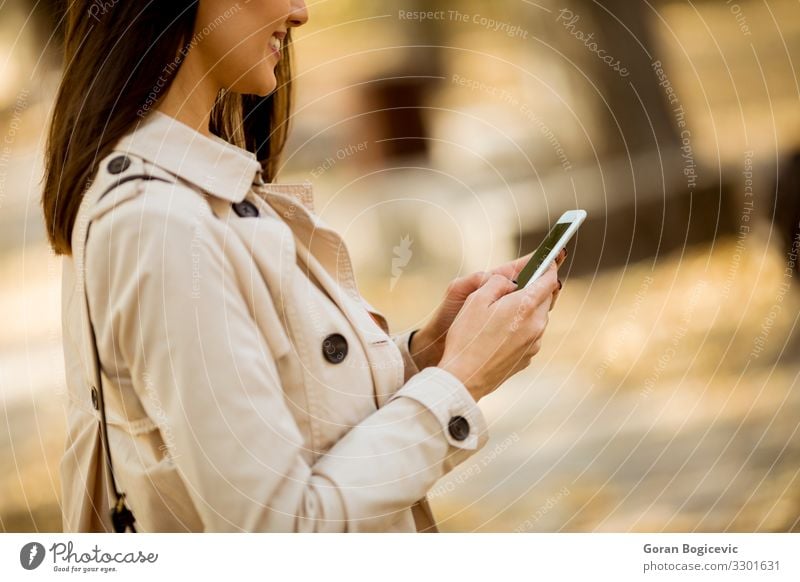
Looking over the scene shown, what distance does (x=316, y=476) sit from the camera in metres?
0.78

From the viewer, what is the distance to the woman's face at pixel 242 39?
0.82m

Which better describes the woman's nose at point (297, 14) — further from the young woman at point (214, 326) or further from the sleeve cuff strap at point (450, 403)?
the sleeve cuff strap at point (450, 403)

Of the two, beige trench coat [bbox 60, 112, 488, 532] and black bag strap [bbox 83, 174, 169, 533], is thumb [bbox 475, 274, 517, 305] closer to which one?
beige trench coat [bbox 60, 112, 488, 532]

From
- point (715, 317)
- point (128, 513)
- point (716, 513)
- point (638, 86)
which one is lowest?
point (716, 513)

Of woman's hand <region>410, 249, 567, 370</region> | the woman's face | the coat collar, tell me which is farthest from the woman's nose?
woman's hand <region>410, 249, 567, 370</region>

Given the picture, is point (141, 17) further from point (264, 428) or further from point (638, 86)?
point (638, 86)

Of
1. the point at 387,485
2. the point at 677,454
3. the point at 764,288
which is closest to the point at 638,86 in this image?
the point at 764,288

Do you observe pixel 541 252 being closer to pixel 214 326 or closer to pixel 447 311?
pixel 447 311

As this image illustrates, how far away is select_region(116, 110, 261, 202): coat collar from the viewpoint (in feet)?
2.56

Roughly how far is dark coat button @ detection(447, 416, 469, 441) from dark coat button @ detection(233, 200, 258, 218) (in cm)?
25

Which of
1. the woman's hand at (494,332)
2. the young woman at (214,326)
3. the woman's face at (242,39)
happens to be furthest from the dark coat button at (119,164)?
the woman's hand at (494,332)

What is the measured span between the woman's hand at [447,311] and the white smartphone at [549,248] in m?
0.01

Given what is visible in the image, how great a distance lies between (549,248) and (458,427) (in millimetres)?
215

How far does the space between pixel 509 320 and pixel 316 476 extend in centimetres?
22
